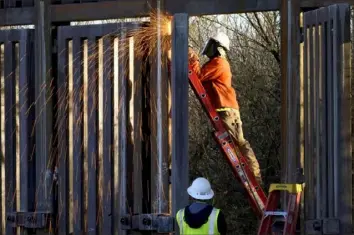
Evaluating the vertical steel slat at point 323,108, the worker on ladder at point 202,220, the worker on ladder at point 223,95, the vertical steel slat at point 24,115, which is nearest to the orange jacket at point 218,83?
the worker on ladder at point 223,95

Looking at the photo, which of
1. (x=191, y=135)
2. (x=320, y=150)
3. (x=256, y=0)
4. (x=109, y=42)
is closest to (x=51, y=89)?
(x=109, y=42)

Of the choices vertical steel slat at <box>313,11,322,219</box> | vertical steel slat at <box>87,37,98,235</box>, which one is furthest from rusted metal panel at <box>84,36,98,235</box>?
vertical steel slat at <box>313,11,322,219</box>

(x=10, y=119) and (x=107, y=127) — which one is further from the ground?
(x=10, y=119)

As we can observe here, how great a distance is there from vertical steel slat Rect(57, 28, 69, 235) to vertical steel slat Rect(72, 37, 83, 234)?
0.10 m

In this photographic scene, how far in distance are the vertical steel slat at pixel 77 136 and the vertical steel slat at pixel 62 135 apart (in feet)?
0.34

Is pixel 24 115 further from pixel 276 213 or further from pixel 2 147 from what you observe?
pixel 276 213

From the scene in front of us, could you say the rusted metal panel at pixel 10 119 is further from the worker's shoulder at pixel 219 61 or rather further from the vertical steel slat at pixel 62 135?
the worker's shoulder at pixel 219 61

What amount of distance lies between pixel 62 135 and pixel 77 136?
0.19 m

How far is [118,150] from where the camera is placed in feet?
33.4

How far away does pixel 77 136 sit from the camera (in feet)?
34.3

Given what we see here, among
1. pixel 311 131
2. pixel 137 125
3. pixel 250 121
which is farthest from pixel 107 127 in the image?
pixel 250 121

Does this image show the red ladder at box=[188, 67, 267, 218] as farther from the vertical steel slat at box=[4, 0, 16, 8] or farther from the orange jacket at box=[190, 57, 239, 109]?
the vertical steel slat at box=[4, 0, 16, 8]

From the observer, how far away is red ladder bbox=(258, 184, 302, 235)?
909 centimetres

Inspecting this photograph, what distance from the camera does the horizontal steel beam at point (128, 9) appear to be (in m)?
9.62
